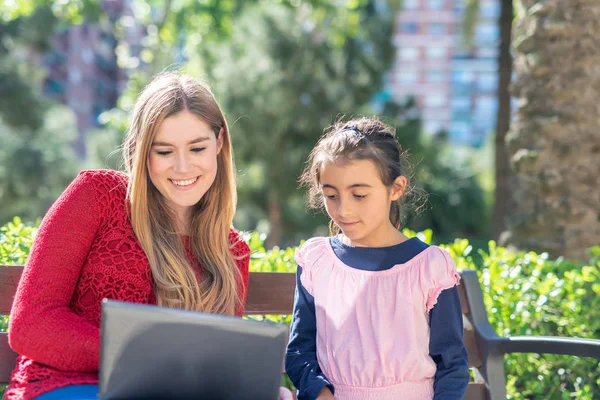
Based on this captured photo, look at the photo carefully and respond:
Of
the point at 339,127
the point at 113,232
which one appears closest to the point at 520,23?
the point at 339,127

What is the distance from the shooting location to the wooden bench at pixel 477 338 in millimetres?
2760

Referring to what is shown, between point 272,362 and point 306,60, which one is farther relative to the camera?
point 306,60

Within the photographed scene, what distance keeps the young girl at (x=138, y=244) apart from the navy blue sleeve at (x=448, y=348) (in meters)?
0.64

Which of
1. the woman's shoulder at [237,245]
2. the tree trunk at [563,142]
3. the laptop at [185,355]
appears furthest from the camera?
the tree trunk at [563,142]

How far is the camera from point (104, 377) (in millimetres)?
1652

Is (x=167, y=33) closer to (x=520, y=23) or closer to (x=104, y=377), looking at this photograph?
(x=520, y=23)

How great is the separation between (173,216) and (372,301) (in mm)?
701

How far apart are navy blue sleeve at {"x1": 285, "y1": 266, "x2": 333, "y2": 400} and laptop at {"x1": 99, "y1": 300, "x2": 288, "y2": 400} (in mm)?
699

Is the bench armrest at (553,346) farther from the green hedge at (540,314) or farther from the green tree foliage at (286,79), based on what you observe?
the green tree foliage at (286,79)

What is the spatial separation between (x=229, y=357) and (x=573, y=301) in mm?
2220

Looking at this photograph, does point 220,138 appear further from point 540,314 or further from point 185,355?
point 540,314

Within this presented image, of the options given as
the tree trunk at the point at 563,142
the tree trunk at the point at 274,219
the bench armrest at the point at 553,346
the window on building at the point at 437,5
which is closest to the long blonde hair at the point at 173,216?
the bench armrest at the point at 553,346

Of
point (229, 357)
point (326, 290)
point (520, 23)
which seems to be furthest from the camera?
point (520, 23)

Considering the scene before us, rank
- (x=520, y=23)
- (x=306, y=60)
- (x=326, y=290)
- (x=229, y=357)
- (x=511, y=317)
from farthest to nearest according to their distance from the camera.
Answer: (x=306, y=60)
(x=520, y=23)
(x=511, y=317)
(x=326, y=290)
(x=229, y=357)
